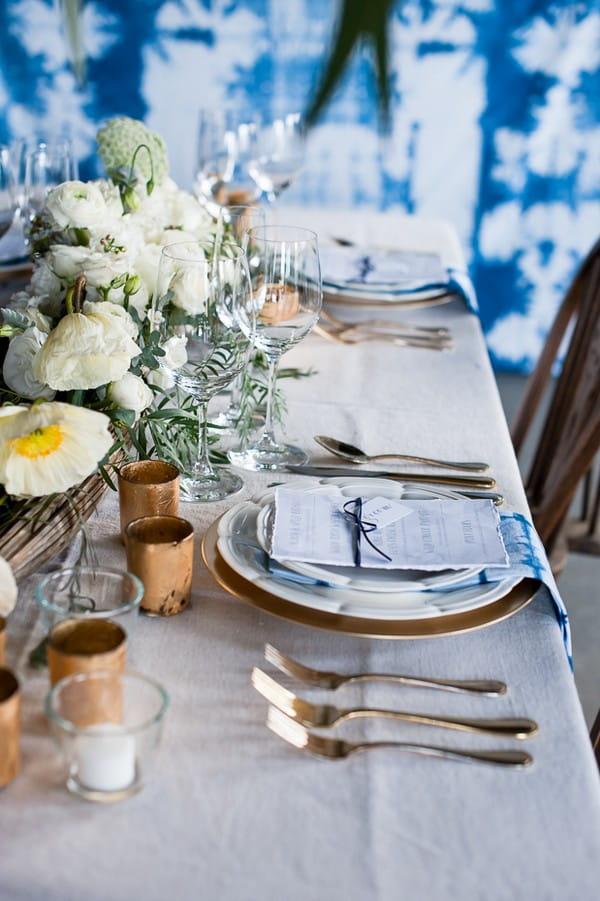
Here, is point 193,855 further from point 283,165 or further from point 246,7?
point 246,7

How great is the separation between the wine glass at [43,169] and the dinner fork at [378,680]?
3.55ft

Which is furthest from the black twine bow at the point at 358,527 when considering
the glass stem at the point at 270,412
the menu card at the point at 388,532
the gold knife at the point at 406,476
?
the glass stem at the point at 270,412

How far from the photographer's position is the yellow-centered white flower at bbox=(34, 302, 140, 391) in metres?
0.76

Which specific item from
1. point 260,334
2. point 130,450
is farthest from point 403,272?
point 130,450

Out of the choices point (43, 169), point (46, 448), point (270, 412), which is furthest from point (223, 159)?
point (46, 448)

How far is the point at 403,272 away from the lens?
5.47 ft

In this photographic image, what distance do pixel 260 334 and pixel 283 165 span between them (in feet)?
3.42

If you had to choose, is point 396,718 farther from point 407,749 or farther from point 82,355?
point 82,355

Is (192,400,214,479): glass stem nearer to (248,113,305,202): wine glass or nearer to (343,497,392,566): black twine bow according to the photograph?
(343,497,392,566): black twine bow

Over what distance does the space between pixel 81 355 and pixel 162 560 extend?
7.3 inches

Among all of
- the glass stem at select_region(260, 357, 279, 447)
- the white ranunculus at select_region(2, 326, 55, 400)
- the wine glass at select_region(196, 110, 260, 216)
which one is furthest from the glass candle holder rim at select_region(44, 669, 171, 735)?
the wine glass at select_region(196, 110, 260, 216)

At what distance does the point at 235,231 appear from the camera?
1269 millimetres

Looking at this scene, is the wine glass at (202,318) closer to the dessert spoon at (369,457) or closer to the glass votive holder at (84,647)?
the dessert spoon at (369,457)

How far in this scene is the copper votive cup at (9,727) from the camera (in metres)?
0.54
